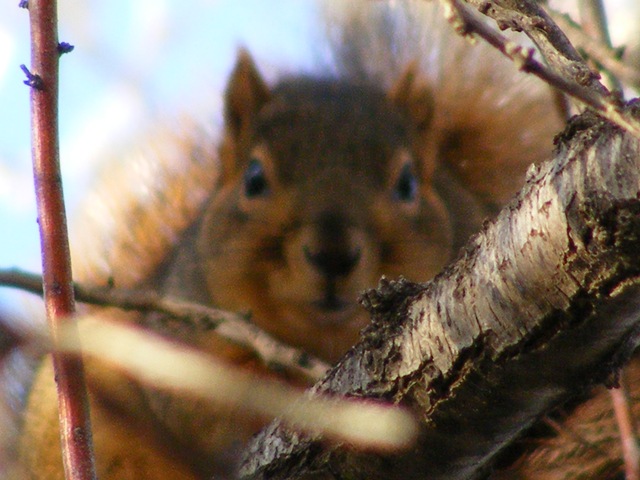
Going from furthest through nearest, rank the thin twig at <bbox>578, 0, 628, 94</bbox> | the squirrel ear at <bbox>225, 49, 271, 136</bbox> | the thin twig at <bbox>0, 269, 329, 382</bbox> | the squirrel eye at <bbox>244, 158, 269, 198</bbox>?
the squirrel ear at <bbox>225, 49, 271, 136</bbox> → the squirrel eye at <bbox>244, 158, 269, 198</bbox> → the thin twig at <bbox>578, 0, 628, 94</bbox> → the thin twig at <bbox>0, 269, 329, 382</bbox>

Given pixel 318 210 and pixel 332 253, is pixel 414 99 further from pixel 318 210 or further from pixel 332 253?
pixel 332 253

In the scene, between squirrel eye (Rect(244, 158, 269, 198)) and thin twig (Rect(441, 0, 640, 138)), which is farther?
squirrel eye (Rect(244, 158, 269, 198))

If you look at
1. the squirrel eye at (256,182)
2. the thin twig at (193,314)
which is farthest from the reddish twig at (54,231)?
the squirrel eye at (256,182)

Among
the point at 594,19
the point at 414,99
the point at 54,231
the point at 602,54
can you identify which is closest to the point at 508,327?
the point at 602,54

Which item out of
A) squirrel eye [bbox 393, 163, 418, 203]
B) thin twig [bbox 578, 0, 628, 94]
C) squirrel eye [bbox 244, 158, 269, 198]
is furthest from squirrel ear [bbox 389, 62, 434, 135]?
thin twig [bbox 578, 0, 628, 94]

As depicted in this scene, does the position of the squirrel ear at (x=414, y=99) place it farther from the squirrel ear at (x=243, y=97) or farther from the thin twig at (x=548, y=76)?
the thin twig at (x=548, y=76)

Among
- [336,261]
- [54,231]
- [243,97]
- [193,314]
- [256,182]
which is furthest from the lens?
[243,97]

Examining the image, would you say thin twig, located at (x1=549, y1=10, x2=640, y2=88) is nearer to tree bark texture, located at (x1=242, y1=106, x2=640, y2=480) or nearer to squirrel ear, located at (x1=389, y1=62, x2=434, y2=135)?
tree bark texture, located at (x1=242, y1=106, x2=640, y2=480)

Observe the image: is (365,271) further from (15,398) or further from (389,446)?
(15,398)
